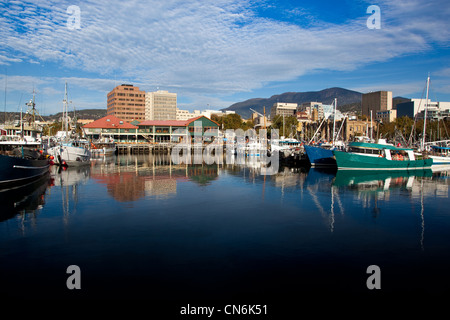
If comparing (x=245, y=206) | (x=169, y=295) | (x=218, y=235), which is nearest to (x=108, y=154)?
(x=245, y=206)

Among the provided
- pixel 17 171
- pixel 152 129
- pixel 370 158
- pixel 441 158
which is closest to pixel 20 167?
pixel 17 171

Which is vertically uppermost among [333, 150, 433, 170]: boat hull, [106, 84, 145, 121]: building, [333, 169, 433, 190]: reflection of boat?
[106, 84, 145, 121]: building

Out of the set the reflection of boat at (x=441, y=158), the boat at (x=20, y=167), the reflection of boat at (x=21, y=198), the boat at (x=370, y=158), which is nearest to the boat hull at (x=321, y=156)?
the boat at (x=370, y=158)

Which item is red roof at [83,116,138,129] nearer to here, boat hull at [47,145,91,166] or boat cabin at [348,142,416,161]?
boat hull at [47,145,91,166]

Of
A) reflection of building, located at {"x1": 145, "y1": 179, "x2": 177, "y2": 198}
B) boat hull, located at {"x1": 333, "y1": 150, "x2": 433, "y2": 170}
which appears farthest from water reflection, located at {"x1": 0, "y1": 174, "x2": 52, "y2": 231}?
boat hull, located at {"x1": 333, "y1": 150, "x2": 433, "y2": 170}

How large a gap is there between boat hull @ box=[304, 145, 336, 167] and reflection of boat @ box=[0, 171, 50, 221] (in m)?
38.8

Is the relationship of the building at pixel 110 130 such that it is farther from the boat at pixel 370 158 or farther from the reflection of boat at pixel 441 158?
the reflection of boat at pixel 441 158

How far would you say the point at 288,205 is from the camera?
75.6ft

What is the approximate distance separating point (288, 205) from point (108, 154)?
58.2 m

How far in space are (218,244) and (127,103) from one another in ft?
579

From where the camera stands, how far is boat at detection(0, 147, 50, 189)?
26.8m

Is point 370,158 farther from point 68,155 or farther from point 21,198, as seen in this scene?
point 68,155

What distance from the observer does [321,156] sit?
2106 inches
